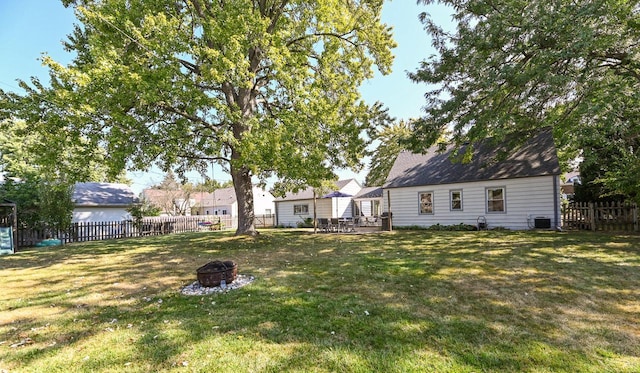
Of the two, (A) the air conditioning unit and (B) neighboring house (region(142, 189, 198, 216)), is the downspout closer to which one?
(A) the air conditioning unit

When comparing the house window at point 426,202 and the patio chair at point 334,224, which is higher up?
the house window at point 426,202

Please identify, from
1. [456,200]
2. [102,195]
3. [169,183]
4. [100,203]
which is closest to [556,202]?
[456,200]

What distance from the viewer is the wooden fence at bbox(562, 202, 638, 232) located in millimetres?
12935

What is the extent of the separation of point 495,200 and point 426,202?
3580 mm

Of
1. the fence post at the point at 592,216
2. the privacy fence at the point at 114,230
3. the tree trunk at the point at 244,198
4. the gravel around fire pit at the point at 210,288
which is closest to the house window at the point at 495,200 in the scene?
the fence post at the point at 592,216

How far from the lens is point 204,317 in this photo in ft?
14.5

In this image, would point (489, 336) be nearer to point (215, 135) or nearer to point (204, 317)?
point (204, 317)

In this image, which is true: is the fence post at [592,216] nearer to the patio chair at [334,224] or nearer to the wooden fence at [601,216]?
the wooden fence at [601,216]

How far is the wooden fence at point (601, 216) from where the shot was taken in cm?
1294

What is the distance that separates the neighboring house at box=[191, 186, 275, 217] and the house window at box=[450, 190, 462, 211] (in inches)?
1027

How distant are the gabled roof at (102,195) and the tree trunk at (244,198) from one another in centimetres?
1251

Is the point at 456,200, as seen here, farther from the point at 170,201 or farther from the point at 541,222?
the point at 170,201

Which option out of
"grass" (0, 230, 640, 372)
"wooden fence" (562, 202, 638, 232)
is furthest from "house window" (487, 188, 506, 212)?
"grass" (0, 230, 640, 372)

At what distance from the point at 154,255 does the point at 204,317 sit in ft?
24.7
